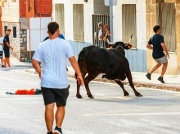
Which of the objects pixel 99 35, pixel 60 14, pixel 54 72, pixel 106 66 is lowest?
pixel 106 66

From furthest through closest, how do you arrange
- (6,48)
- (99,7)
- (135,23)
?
(6,48) → (99,7) → (135,23)

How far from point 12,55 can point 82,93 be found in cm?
2841

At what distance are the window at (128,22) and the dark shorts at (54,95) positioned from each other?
787 inches

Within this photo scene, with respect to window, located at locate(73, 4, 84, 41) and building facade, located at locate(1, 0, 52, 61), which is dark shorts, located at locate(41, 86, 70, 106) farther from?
building facade, located at locate(1, 0, 52, 61)

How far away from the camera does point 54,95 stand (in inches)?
561

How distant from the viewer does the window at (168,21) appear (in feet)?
103

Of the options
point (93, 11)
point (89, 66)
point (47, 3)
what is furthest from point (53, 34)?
point (47, 3)

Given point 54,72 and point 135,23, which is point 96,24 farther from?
point 54,72

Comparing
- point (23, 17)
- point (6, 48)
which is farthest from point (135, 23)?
point (23, 17)

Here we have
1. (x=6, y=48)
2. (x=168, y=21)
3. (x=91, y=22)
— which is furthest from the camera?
(x=6, y=48)

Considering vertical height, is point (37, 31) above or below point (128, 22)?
below

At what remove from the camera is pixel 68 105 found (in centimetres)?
2045

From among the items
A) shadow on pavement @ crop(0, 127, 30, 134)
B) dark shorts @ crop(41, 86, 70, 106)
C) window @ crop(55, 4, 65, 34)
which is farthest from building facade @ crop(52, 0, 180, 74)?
dark shorts @ crop(41, 86, 70, 106)

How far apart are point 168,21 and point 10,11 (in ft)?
72.3
